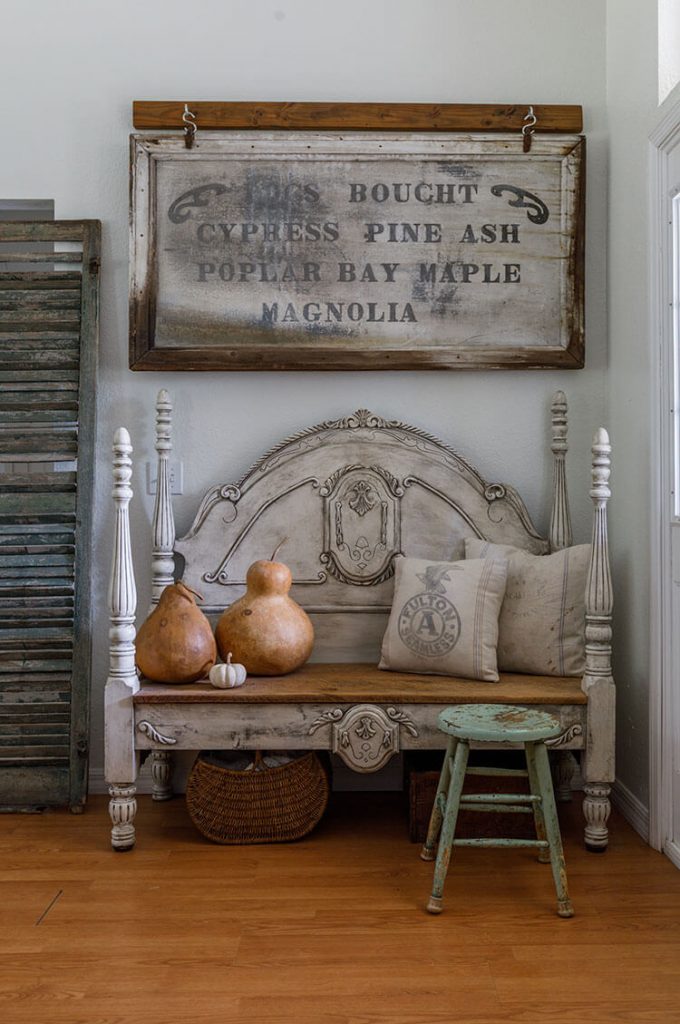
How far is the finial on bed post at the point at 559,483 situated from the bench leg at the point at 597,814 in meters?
0.83

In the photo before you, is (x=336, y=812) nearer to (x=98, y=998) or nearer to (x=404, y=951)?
(x=404, y=951)

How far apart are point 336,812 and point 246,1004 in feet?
3.88

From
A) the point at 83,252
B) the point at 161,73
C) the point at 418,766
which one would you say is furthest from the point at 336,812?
the point at 161,73

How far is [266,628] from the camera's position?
2850 millimetres

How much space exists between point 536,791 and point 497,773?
0.38ft

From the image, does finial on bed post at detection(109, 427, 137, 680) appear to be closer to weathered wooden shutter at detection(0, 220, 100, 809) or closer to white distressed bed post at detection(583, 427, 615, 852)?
weathered wooden shutter at detection(0, 220, 100, 809)

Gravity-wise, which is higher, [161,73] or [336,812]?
[161,73]

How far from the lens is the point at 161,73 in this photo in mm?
3264

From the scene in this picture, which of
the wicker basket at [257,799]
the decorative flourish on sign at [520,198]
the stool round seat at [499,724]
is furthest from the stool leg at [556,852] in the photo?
the decorative flourish on sign at [520,198]

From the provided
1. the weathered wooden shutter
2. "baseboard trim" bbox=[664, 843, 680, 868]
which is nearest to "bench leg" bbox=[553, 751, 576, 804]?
"baseboard trim" bbox=[664, 843, 680, 868]

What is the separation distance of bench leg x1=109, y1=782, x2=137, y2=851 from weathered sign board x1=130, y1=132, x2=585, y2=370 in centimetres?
145

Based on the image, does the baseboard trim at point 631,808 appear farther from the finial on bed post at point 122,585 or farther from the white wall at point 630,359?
the finial on bed post at point 122,585

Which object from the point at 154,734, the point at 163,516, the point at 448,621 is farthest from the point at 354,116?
the point at 154,734

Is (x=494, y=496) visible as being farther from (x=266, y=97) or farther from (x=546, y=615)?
(x=266, y=97)
